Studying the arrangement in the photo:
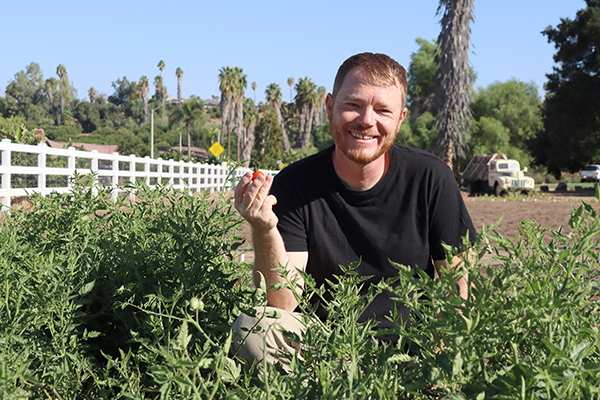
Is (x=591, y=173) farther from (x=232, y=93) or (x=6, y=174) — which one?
(x=6, y=174)

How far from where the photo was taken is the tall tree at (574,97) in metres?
34.9

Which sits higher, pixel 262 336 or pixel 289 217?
pixel 289 217

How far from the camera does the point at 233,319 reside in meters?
1.86

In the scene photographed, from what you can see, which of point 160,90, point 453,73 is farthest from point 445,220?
point 160,90

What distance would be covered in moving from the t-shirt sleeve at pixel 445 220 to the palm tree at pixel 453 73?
1986 centimetres

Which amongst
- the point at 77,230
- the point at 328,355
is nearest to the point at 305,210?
the point at 77,230

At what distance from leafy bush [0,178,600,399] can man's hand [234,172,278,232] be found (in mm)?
96

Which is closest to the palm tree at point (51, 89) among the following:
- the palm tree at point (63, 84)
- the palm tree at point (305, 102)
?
the palm tree at point (63, 84)

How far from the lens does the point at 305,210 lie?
2.68 metres

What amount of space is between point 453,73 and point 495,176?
335 inches

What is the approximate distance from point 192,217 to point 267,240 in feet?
1.43

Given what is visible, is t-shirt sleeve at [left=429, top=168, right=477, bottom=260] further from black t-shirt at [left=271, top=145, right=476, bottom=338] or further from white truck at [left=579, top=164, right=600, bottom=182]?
white truck at [left=579, top=164, right=600, bottom=182]

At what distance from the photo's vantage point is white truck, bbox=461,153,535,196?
28.2 metres

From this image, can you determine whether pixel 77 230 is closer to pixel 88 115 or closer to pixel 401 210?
pixel 401 210
